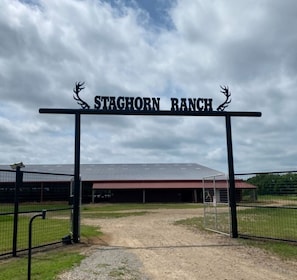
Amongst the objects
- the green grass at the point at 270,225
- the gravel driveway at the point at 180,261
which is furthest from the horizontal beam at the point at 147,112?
the green grass at the point at 270,225

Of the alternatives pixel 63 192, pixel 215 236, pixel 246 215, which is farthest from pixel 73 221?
pixel 246 215

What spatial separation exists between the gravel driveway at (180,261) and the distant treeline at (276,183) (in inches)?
80.2

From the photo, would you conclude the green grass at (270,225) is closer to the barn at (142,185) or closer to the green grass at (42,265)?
the green grass at (42,265)

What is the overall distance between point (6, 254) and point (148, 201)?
36.7 metres

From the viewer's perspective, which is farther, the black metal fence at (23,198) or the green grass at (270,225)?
the green grass at (270,225)

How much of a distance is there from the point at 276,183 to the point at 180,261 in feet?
15.1

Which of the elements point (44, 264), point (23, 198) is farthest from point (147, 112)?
point (44, 264)

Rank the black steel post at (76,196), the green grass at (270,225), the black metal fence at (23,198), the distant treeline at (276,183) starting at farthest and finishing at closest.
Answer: the green grass at (270,225) < the black steel post at (76,196) < the distant treeline at (276,183) < the black metal fence at (23,198)

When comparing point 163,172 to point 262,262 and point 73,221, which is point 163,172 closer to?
point 73,221

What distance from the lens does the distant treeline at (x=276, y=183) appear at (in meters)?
11.3

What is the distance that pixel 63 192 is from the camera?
12336mm

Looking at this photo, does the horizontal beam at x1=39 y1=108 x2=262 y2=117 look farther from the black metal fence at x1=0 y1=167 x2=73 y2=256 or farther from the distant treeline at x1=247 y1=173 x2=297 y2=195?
the distant treeline at x1=247 y1=173 x2=297 y2=195

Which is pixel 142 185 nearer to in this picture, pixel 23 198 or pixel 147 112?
pixel 147 112

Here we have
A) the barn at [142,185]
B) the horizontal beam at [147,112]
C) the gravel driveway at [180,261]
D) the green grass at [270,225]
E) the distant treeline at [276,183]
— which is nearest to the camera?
the gravel driveway at [180,261]
